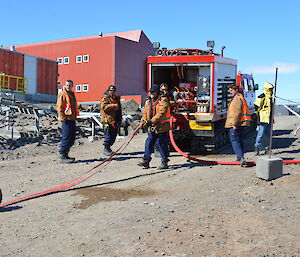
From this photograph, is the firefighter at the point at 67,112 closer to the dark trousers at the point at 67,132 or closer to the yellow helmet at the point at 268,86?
the dark trousers at the point at 67,132

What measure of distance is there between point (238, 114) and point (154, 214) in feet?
12.8

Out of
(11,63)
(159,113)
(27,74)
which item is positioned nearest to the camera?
(159,113)

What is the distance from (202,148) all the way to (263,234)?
6.39 meters

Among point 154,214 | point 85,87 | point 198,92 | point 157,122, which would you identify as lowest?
point 154,214

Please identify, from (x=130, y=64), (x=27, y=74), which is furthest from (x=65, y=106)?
(x=130, y=64)

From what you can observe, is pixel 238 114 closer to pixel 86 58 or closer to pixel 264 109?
pixel 264 109

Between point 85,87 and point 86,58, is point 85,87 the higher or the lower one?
the lower one

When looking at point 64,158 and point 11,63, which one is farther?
point 11,63

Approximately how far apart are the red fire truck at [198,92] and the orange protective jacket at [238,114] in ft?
5.35

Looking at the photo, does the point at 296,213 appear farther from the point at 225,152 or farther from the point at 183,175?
the point at 225,152

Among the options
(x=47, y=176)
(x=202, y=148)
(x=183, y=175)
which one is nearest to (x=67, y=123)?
(x=47, y=176)

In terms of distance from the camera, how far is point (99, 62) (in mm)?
31375

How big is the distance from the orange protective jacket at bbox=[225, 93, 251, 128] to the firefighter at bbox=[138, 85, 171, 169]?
4.66 feet

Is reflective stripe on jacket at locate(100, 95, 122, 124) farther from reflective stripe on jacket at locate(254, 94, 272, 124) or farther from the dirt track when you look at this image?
reflective stripe on jacket at locate(254, 94, 272, 124)
